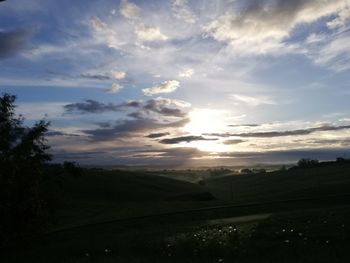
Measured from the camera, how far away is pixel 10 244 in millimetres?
A: 21172

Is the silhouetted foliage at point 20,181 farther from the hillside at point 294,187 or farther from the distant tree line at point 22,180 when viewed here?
the hillside at point 294,187

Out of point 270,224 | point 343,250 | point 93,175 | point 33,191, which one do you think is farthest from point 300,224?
point 93,175

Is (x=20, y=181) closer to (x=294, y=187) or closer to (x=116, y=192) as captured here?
(x=116, y=192)

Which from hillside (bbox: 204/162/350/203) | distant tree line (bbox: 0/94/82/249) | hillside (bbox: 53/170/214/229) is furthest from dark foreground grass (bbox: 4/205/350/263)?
hillside (bbox: 53/170/214/229)

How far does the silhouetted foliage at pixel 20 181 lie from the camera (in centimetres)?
2045

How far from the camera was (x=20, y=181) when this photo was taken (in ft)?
69.7

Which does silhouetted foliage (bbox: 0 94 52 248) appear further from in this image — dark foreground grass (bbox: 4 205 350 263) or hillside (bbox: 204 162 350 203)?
hillside (bbox: 204 162 350 203)

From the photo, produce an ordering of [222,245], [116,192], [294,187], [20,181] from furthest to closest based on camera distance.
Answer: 1. [294,187]
2. [116,192]
3. [20,181]
4. [222,245]

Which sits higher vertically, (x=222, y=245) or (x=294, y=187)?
(x=294, y=187)

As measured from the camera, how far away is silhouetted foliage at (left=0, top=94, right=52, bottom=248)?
20.5 m

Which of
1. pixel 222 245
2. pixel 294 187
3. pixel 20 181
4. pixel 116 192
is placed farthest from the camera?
pixel 294 187

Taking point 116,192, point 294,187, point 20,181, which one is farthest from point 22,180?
point 294,187

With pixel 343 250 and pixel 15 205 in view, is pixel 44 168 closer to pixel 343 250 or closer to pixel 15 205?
pixel 15 205

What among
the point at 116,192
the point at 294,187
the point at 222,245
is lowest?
the point at 222,245
